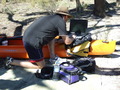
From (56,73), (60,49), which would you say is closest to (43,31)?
(56,73)

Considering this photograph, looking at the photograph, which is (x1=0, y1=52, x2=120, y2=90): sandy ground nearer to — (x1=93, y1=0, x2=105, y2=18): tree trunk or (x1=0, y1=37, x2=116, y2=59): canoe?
(x1=0, y1=37, x2=116, y2=59): canoe

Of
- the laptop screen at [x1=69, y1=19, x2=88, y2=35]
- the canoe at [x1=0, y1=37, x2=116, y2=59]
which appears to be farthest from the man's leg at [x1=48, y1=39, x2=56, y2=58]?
the laptop screen at [x1=69, y1=19, x2=88, y2=35]

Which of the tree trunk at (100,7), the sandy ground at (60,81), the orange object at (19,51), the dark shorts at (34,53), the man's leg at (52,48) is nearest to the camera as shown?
the sandy ground at (60,81)

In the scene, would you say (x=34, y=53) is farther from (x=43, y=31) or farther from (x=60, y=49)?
(x=60, y=49)

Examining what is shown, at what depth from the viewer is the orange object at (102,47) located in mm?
4547

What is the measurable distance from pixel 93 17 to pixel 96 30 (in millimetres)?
2619

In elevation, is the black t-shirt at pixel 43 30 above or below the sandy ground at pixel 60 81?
above

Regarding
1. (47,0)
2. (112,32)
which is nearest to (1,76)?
(112,32)

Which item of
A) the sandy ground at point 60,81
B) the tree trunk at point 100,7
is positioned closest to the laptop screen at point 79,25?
the sandy ground at point 60,81

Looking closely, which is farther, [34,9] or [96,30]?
[34,9]

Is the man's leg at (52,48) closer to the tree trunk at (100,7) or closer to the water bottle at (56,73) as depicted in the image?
the water bottle at (56,73)

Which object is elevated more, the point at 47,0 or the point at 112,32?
the point at 47,0

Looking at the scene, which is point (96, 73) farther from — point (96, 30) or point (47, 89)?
point (96, 30)

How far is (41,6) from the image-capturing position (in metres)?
11.8
